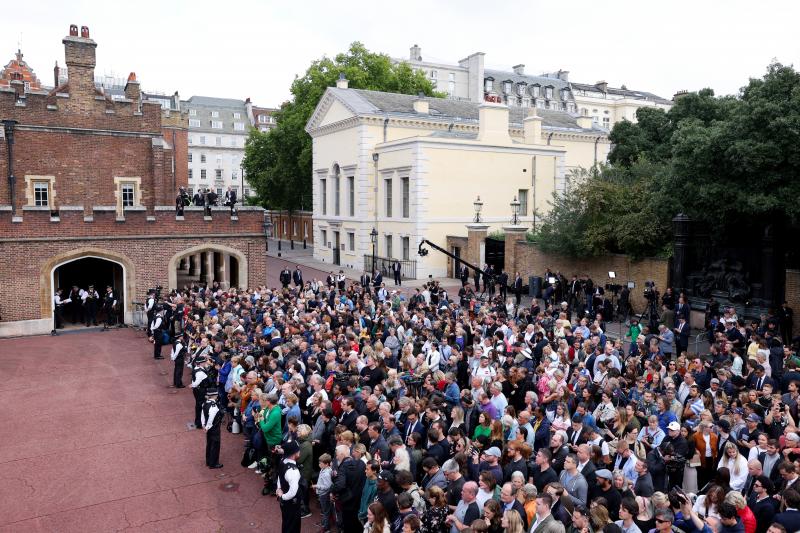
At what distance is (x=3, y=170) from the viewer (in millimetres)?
25438

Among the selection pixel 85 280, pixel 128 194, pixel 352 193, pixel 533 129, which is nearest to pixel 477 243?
pixel 352 193

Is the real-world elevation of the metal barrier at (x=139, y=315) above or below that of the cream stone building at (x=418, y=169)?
below

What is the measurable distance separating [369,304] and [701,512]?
13540 millimetres

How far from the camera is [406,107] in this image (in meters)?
38.1

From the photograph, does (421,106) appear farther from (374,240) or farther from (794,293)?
(794,293)

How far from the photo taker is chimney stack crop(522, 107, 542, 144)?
39469 millimetres

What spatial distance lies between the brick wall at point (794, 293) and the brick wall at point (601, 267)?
4.07 meters

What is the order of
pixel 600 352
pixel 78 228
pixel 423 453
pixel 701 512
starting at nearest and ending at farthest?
pixel 701 512 < pixel 423 453 < pixel 600 352 < pixel 78 228

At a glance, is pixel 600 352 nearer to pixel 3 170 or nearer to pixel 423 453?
pixel 423 453

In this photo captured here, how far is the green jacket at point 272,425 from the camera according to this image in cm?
970

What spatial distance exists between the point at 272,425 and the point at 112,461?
3.44 m

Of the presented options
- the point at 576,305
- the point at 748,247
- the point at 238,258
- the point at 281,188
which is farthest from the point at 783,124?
the point at 281,188

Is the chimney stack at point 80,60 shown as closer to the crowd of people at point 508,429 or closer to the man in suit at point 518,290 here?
the crowd of people at point 508,429

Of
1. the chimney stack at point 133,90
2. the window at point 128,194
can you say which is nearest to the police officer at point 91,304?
the window at point 128,194
